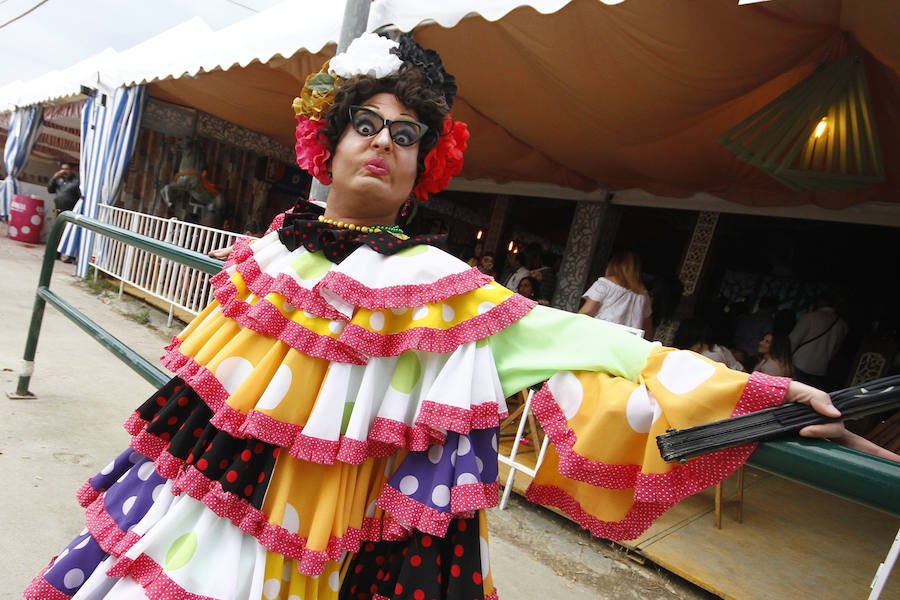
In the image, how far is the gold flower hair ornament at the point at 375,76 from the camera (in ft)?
3.65

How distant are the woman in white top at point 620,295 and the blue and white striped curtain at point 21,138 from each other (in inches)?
449

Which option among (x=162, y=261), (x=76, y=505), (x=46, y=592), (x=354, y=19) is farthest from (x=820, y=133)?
(x=162, y=261)

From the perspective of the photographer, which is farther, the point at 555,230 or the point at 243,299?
the point at 555,230

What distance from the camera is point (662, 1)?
7.42 ft

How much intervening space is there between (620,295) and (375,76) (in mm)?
3042

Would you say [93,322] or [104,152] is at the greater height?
[104,152]

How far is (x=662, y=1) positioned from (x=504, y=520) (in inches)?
100

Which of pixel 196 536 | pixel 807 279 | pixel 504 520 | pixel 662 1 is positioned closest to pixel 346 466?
pixel 196 536

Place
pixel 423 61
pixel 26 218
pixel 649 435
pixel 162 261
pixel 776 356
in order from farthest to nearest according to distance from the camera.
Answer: pixel 26 218, pixel 162 261, pixel 776 356, pixel 423 61, pixel 649 435

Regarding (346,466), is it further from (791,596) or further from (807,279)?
(807,279)

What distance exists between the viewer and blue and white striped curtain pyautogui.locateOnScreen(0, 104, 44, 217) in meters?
10.2

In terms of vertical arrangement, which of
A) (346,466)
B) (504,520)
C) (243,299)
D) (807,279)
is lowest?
(504,520)

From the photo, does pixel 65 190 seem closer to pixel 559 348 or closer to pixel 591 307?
pixel 591 307

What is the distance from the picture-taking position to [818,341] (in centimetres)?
502
